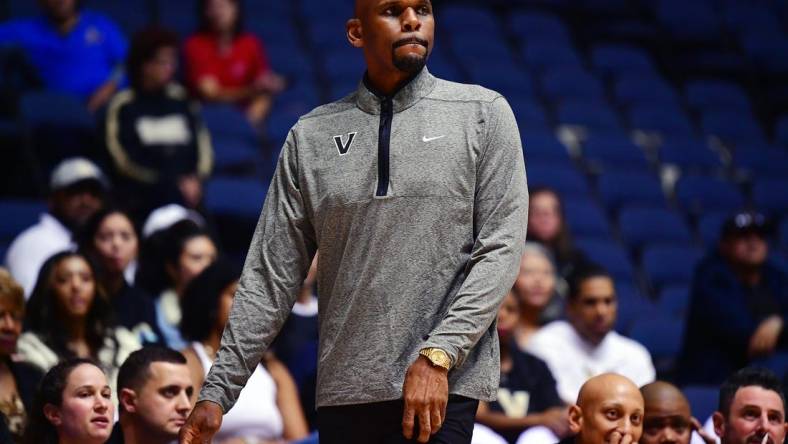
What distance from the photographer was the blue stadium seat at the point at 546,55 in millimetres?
8531

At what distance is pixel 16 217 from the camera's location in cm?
565

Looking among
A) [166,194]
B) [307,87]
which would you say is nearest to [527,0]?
[307,87]

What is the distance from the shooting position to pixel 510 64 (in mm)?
8336

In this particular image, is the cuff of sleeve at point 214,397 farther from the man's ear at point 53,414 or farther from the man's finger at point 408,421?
the man's ear at point 53,414

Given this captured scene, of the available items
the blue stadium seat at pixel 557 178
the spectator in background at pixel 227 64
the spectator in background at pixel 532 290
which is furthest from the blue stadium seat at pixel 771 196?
the spectator in background at pixel 227 64

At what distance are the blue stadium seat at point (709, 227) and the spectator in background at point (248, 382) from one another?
133 inches

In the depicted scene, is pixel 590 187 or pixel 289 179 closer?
pixel 289 179

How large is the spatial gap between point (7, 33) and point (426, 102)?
455 cm

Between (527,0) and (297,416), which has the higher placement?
(527,0)

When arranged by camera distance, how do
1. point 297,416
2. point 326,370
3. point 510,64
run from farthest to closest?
point 510,64 < point 297,416 < point 326,370

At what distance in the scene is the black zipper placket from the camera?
240 cm

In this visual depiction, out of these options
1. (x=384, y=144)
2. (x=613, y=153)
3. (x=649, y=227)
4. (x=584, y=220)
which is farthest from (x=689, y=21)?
(x=384, y=144)

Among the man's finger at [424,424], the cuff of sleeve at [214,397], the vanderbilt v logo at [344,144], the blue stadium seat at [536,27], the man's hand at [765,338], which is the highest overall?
the blue stadium seat at [536,27]

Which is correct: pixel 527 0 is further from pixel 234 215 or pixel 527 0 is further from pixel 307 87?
pixel 234 215
